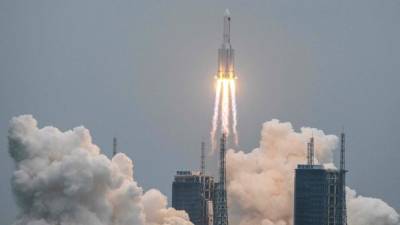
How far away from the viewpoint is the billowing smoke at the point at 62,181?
188 m

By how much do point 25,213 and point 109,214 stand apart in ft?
21.5

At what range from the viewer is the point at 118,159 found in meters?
196

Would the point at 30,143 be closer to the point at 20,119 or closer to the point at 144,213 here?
the point at 20,119

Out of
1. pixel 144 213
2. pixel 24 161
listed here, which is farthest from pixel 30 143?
pixel 144 213

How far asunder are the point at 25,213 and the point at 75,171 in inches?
199

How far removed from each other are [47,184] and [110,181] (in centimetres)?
514

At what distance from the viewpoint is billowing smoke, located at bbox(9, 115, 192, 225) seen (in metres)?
188

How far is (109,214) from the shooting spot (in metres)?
190

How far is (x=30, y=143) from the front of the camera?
18862cm

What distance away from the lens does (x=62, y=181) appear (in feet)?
617

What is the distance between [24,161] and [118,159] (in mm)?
10049

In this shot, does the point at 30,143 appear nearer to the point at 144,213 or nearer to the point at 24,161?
the point at 24,161

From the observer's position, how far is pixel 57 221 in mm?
187625

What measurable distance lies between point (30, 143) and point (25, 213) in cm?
536
